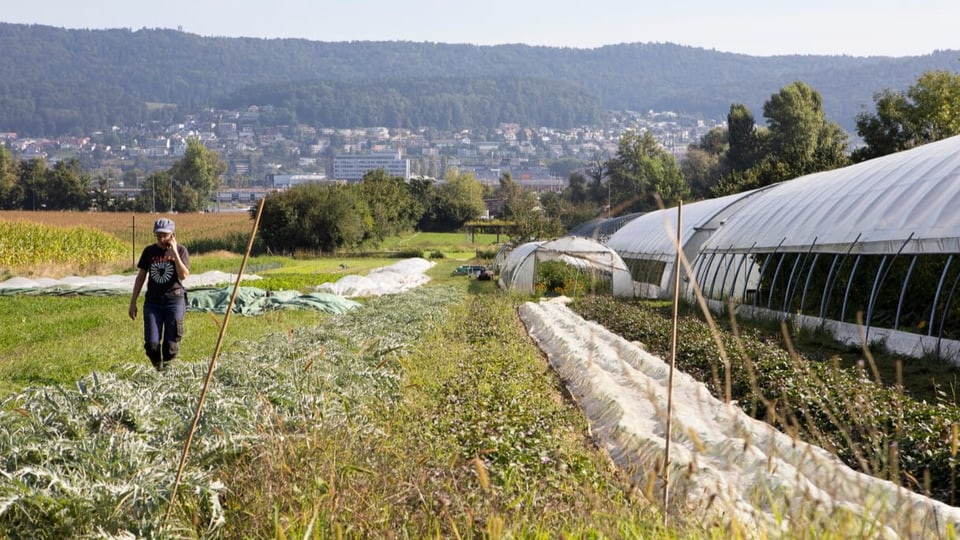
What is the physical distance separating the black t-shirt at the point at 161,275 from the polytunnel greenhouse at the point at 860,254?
5087 mm

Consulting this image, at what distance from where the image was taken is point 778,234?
21359mm

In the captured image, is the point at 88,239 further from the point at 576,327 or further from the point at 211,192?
the point at 211,192

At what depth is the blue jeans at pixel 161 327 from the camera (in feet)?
35.4

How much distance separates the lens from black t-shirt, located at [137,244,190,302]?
10.8 m

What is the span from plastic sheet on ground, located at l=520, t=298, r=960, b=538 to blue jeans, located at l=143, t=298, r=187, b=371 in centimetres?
438

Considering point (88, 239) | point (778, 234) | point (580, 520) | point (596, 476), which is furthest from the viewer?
point (88, 239)

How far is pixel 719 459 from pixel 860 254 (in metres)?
10.1

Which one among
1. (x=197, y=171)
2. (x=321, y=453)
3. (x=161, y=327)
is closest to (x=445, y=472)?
(x=321, y=453)

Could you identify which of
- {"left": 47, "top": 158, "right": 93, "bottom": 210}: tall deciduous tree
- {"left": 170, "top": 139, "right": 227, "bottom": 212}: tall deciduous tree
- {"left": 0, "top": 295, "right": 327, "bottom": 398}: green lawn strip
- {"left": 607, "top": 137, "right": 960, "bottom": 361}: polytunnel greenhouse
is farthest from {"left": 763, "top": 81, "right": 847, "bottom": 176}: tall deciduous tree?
{"left": 170, "top": 139, "right": 227, "bottom": 212}: tall deciduous tree

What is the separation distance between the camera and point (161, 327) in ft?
36.2

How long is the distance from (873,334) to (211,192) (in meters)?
144

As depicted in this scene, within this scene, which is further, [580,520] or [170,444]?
[170,444]

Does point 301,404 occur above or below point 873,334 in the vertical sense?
above

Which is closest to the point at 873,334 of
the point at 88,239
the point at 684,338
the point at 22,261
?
the point at 684,338
